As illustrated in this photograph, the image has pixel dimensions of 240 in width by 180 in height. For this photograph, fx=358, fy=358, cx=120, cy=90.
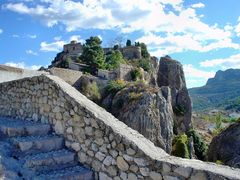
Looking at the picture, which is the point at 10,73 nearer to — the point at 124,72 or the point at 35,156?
the point at 35,156

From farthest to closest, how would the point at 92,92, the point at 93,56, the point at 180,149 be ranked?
the point at 93,56 < the point at 92,92 < the point at 180,149

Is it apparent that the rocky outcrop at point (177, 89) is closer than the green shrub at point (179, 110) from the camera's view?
Yes

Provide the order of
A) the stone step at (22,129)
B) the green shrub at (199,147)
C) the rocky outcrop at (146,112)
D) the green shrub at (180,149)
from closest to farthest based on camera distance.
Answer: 1. the stone step at (22,129)
2. the rocky outcrop at (146,112)
3. the green shrub at (180,149)
4. the green shrub at (199,147)

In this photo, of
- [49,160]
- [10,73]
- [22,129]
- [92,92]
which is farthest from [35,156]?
[92,92]

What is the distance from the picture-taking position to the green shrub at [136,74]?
4462cm

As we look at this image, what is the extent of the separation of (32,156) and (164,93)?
31.8m

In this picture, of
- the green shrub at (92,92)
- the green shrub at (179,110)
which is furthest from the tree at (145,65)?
the green shrub at (92,92)

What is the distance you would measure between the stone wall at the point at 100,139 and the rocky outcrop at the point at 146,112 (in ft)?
70.1

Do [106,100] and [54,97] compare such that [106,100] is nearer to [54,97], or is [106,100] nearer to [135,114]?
[135,114]

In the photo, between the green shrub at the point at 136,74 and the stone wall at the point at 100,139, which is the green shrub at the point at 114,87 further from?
the stone wall at the point at 100,139

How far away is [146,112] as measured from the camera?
97.2 ft

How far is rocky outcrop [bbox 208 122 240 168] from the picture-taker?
66.6 ft

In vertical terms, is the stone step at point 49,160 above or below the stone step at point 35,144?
below

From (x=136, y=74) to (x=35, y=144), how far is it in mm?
38387
